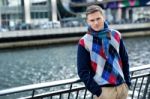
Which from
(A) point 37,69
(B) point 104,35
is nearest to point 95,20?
(B) point 104,35

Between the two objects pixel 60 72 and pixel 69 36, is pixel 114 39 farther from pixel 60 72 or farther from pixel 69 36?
pixel 69 36

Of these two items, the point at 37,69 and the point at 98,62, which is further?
the point at 37,69

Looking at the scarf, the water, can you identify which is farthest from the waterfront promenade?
the scarf

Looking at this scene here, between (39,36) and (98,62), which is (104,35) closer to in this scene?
(98,62)

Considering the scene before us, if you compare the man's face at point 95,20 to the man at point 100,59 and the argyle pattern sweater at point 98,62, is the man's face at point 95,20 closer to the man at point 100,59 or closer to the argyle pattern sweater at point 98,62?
the man at point 100,59

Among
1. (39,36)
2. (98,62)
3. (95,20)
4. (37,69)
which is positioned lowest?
(39,36)

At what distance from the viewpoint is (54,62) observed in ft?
124

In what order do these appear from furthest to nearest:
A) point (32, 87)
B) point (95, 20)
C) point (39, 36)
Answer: point (39, 36)
point (95, 20)
point (32, 87)

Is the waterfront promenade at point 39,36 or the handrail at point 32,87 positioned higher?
the handrail at point 32,87

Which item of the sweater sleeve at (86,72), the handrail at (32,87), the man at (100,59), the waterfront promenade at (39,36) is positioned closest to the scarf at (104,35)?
the man at (100,59)

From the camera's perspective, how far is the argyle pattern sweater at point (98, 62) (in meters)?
4.68

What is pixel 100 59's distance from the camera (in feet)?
15.6

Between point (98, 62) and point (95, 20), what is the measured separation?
0.46m

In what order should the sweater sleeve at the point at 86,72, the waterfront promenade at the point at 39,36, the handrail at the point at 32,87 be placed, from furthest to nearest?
1. the waterfront promenade at the point at 39,36
2. the sweater sleeve at the point at 86,72
3. the handrail at the point at 32,87
